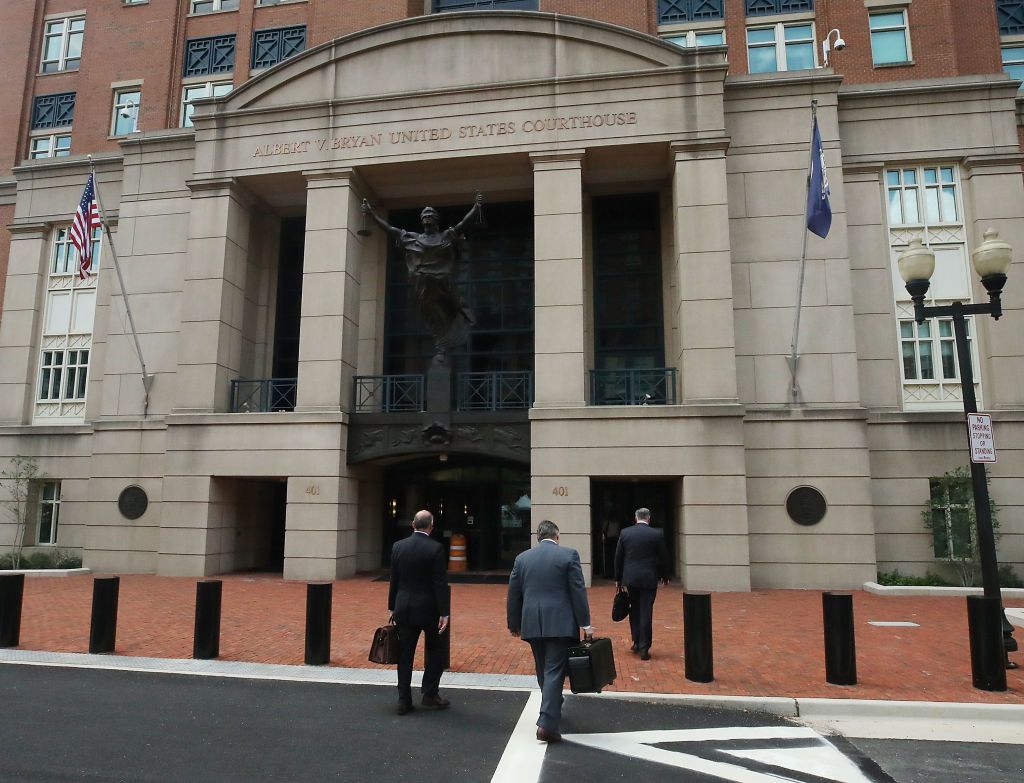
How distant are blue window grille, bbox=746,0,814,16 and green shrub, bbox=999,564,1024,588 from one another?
55.7ft

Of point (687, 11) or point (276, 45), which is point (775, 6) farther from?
point (276, 45)

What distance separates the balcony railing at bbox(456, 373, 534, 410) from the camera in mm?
19062

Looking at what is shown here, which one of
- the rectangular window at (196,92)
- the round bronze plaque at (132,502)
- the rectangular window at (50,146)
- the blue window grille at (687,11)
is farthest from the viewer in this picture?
the rectangular window at (50,146)

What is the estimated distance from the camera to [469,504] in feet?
66.8

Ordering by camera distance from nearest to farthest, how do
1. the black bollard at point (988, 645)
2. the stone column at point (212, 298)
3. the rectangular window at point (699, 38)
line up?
the black bollard at point (988, 645), the stone column at point (212, 298), the rectangular window at point (699, 38)

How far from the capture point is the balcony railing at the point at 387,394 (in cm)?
1930

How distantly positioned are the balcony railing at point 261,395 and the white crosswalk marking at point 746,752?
15.2 meters

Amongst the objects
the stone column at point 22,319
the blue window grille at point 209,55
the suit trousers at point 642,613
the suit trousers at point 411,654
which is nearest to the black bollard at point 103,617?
the suit trousers at point 411,654

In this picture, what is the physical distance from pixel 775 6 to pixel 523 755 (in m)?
23.8

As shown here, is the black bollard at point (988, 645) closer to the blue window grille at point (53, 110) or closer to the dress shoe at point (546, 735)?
the dress shoe at point (546, 735)

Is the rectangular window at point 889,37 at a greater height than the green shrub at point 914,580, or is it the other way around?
the rectangular window at point 889,37

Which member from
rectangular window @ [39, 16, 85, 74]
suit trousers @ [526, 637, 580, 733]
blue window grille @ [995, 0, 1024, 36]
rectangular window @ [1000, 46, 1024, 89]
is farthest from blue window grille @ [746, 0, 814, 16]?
rectangular window @ [39, 16, 85, 74]

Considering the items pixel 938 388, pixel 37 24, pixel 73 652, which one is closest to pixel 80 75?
pixel 37 24

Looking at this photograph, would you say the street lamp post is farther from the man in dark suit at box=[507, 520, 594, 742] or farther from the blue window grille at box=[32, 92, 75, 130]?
the blue window grille at box=[32, 92, 75, 130]
